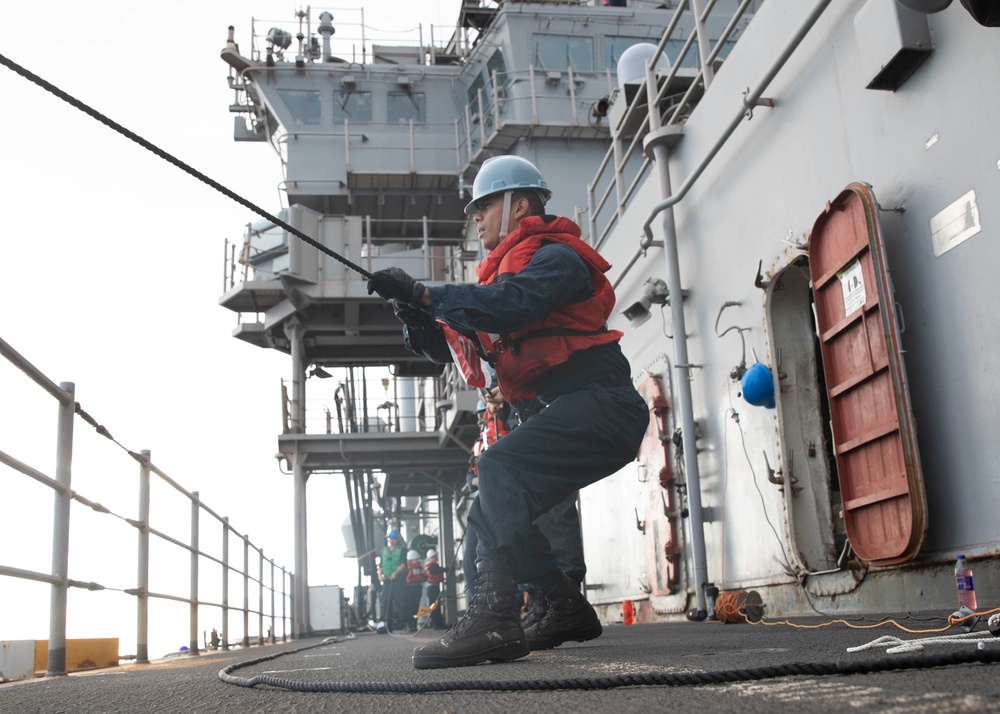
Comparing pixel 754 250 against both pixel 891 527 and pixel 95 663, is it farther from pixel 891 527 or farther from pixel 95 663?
pixel 95 663

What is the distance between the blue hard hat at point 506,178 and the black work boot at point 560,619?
1.35 m

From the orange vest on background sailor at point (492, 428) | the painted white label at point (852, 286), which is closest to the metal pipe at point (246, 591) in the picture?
the orange vest on background sailor at point (492, 428)

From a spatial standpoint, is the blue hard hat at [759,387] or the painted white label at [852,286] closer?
the painted white label at [852,286]

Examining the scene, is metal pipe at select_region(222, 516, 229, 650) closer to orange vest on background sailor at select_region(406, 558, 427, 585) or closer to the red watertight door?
the red watertight door

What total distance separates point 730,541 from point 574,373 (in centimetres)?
298

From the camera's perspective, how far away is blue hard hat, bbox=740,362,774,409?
4863 mm

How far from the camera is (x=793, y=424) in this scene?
485 centimetres

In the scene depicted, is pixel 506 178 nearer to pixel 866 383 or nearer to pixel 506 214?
pixel 506 214

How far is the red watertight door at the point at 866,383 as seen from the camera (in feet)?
11.3

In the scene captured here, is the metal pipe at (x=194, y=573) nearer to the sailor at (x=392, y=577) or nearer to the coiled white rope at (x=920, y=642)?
the coiled white rope at (x=920, y=642)

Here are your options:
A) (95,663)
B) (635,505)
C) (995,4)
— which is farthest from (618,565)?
(995,4)

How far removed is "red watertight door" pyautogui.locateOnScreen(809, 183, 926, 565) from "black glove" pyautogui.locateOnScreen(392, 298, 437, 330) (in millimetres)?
1678

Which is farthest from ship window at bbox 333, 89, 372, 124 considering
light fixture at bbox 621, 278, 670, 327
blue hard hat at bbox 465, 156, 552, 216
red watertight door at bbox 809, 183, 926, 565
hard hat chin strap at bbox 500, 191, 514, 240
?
hard hat chin strap at bbox 500, 191, 514, 240

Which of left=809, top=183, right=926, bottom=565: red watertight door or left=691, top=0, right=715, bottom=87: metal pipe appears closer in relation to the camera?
left=809, top=183, right=926, bottom=565: red watertight door
